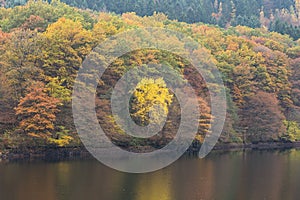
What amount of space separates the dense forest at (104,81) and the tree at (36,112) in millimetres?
70

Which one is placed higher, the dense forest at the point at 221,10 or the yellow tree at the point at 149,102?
the dense forest at the point at 221,10

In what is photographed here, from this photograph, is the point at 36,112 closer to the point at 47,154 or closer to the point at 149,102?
the point at 47,154

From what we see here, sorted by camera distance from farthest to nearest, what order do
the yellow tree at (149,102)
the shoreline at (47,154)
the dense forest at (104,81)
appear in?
the yellow tree at (149,102), the dense forest at (104,81), the shoreline at (47,154)

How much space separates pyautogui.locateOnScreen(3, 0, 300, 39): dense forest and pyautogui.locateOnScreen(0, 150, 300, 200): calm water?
55647mm

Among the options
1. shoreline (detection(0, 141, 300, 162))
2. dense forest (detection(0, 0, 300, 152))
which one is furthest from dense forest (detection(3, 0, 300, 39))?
shoreline (detection(0, 141, 300, 162))

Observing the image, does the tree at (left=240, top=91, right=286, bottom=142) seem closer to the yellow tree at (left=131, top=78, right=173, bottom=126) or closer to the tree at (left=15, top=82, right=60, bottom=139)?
the yellow tree at (left=131, top=78, right=173, bottom=126)

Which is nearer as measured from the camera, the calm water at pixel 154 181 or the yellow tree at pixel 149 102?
the calm water at pixel 154 181

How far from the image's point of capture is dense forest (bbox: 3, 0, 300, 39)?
107956 millimetres

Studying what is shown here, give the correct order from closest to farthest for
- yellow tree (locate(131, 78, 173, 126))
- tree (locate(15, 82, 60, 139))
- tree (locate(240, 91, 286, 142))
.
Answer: tree (locate(15, 82, 60, 139)), yellow tree (locate(131, 78, 173, 126)), tree (locate(240, 91, 286, 142))

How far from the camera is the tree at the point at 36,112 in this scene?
43844 mm

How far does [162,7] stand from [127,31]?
5476 centimetres

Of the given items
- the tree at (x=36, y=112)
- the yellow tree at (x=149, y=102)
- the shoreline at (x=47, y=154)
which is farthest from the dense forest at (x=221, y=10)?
the shoreline at (x=47, y=154)

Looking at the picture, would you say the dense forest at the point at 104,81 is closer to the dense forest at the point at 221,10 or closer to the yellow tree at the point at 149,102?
the yellow tree at the point at 149,102

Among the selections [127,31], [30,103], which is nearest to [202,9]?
[127,31]
